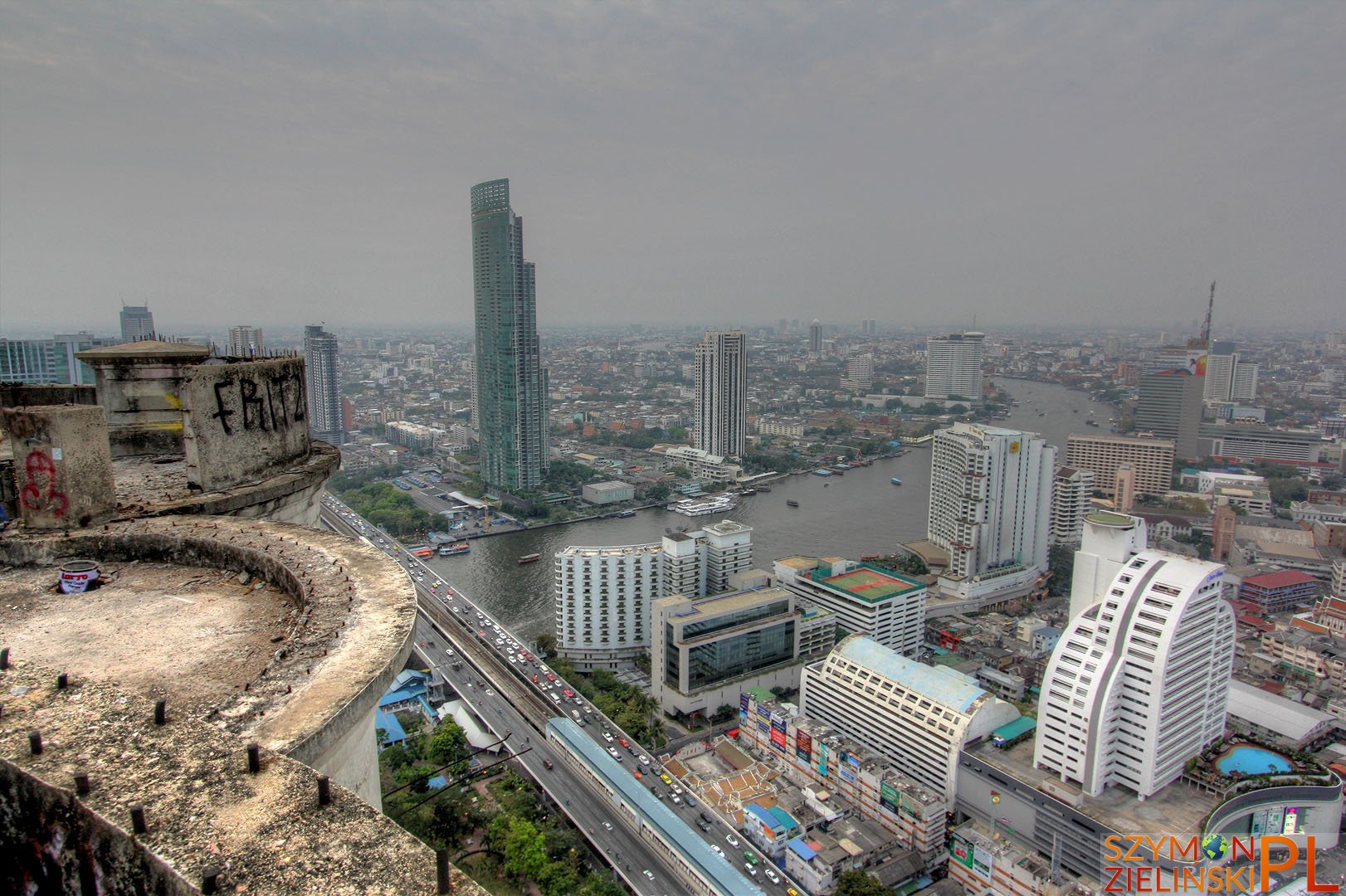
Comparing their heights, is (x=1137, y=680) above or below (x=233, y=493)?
below

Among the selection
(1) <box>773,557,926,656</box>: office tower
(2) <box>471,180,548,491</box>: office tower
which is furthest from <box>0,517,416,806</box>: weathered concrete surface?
(2) <box>471,180,548,491</box>: office tower

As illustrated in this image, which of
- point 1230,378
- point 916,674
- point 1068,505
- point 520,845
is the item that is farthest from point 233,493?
point 1230,378

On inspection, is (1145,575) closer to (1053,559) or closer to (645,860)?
(645,860)

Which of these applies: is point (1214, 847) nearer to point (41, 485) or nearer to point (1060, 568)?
point (41, 485)

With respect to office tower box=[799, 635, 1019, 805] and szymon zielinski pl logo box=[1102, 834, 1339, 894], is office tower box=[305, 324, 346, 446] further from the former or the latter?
szymon zielinski pl logo box=[1102, 834, 1339, 894]

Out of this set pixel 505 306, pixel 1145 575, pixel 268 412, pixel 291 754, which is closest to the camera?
pixel 291 754

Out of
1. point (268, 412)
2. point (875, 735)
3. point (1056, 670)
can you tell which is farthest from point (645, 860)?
point (268, 412)

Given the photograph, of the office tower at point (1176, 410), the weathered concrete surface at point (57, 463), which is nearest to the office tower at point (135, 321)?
the weathered concrete surface at point (57, 463)
